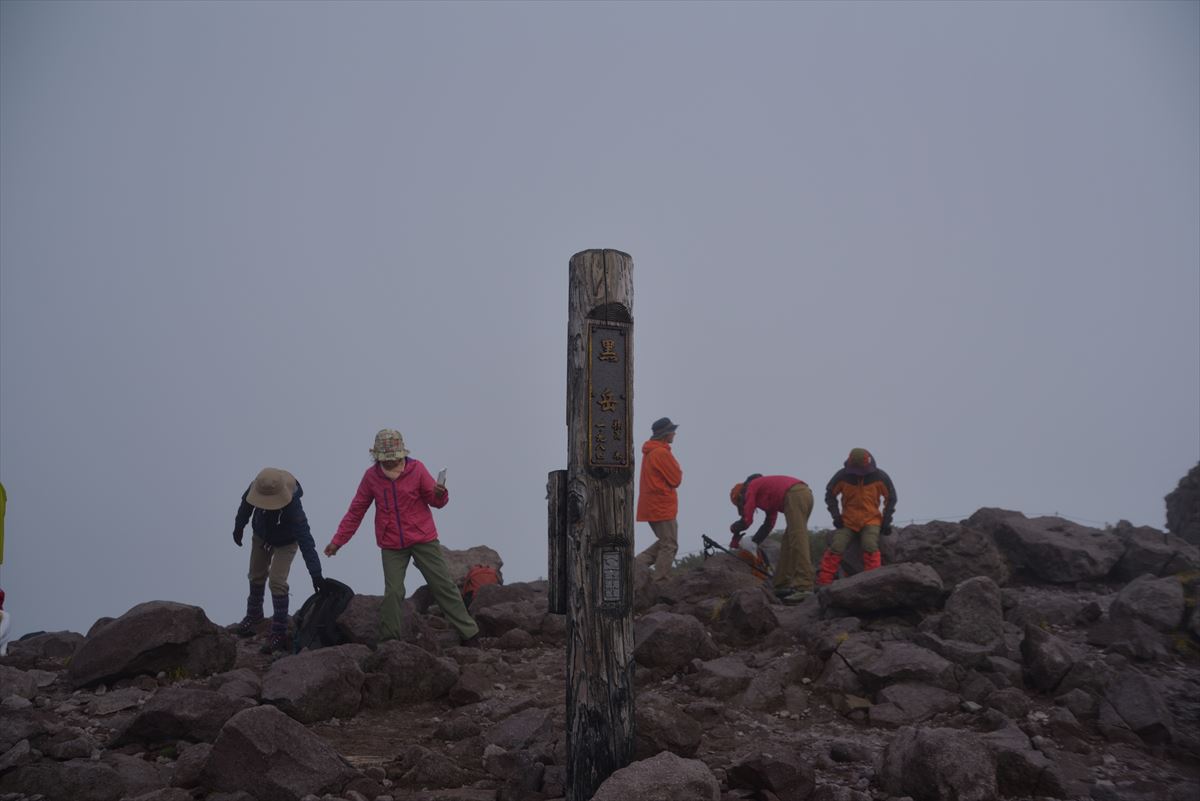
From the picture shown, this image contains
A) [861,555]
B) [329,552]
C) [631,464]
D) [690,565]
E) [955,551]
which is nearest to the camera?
[631,464]

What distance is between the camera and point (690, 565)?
63.1ft

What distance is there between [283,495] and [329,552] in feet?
2.93

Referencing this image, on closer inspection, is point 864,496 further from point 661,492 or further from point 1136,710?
point 1136,710

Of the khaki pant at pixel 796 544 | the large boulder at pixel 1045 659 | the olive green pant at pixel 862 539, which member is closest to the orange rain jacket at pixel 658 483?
the khaki pant at pixel 796 544

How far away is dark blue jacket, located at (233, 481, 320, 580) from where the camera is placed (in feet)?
32.4

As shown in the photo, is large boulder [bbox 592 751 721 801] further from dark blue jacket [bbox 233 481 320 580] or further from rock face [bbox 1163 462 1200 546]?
rock face [bbox 1163 462 1200 546]

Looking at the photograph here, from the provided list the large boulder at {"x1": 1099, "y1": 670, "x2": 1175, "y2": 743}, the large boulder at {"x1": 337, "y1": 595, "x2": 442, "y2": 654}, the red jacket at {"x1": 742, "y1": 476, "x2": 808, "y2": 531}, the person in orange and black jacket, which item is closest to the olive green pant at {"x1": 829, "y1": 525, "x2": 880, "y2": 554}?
the person in orange and black jacket

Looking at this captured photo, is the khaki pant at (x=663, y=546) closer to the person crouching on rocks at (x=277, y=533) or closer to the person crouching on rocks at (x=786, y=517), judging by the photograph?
the person crouching on rocks at (x=786, y=517)

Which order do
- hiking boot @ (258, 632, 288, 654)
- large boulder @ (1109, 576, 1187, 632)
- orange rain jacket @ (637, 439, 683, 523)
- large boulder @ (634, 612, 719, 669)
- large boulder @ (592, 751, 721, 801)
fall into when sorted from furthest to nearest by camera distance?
orange rain jacket @ (637, 439, 683, 523) < hiking boot @ (258, 632, 288, 654) < large boulder @ (1109, 576, 1187, 632) < large boulder @ (634, 612, 719, 669) < large boulder @ (592, 751, 721, 801)

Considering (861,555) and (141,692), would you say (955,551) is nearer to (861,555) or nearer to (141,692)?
(861,555)

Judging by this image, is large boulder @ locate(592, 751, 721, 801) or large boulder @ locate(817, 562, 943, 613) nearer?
large boulder @ locate(592, 751, 721, 801)

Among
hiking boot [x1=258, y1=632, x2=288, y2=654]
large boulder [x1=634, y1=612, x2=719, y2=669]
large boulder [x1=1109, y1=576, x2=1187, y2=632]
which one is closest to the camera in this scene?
large boulder [x1=634, y1=612, x2=719, y2=669]

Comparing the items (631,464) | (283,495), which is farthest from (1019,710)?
(283,495)

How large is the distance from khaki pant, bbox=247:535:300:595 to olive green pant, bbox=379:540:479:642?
49.2 inches
